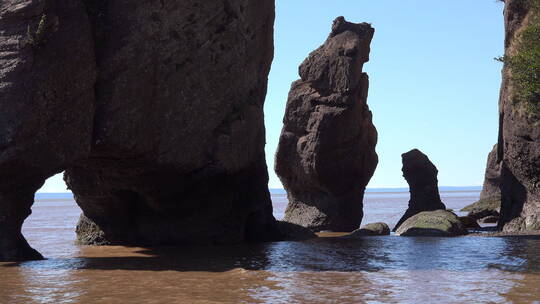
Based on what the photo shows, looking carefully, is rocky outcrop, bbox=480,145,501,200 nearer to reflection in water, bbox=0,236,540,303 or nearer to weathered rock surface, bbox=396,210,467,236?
weathered rock surface, bbox=396,210,467,236

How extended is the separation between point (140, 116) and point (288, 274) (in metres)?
8.13

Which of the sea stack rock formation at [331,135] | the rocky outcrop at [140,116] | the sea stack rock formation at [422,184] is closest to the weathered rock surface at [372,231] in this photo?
the rocky outcrop at [140,116]

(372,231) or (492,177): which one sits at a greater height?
(492,177)

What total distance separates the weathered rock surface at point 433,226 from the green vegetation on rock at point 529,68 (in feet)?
18.4

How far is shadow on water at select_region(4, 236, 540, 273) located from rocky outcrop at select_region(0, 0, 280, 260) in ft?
6.68

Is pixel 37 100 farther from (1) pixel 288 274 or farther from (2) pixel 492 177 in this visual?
(2) pixel 492 177

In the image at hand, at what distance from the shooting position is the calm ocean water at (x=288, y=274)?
13094 millimetres

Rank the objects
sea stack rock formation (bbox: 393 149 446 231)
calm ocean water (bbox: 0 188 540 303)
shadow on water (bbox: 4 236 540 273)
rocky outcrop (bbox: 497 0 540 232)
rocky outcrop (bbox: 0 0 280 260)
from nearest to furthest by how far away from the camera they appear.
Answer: calm ocean water (bbox: 0 188 540 303) < shadow on water (bbox: 4 236 540 273) < rocky outcrop (bbox: 0 0 280 260) < rocky outcrop (bbox: 497 0 540 232) < sea stack rock formation (bbox: 393 149 446 231)

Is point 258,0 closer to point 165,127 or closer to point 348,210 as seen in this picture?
point 165,127

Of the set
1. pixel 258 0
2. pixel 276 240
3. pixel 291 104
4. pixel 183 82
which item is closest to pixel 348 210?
pixel 291 104

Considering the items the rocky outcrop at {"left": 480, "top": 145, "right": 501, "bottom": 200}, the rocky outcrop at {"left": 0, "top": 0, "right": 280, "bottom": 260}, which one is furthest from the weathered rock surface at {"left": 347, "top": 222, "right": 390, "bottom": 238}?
the rocky outcrop at {"left": 480, "top": 145, "right": 501, "bottom": 200}

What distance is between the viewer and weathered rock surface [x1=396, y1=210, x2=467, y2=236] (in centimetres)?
2892

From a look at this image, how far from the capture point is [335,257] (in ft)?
66.3

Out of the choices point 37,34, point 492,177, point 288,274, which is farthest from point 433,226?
point 492,177
